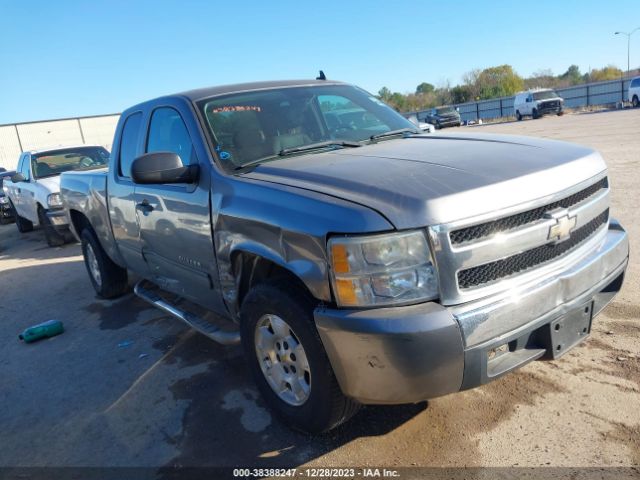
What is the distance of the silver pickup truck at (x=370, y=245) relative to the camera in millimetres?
2258

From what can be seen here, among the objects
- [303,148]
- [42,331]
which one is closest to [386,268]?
[303,148]

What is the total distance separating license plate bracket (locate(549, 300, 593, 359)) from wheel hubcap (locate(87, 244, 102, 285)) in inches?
194

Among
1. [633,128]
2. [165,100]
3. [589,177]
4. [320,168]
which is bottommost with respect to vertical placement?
[633,128]

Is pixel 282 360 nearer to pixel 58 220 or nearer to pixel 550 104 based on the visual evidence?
pixel 58 220

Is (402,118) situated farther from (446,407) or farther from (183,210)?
(446,407)

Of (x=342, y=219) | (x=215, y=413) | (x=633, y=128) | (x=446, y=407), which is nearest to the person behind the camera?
(x=342, y=219)

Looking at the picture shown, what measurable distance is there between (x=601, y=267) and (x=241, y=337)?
2.03 metres

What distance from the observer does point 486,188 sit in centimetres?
234

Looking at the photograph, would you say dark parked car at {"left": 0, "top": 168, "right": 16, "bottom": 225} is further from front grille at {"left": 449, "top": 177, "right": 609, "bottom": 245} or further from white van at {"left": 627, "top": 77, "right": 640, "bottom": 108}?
white van at {"left": 627, "top": 77, "right": 640, "bottom": 108}

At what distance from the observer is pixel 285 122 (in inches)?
144

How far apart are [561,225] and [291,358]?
4.97 feet

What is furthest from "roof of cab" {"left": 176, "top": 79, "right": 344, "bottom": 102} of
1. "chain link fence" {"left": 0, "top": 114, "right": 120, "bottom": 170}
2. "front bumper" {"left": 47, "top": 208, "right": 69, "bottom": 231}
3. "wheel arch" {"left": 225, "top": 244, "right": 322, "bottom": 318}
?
"chain link fence" {"left": 0, "top": 114, "right": 120, "bottom": 170}

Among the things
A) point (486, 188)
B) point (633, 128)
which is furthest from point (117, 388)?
point (633, 128)

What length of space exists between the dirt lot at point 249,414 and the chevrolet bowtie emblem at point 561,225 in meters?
0.99
